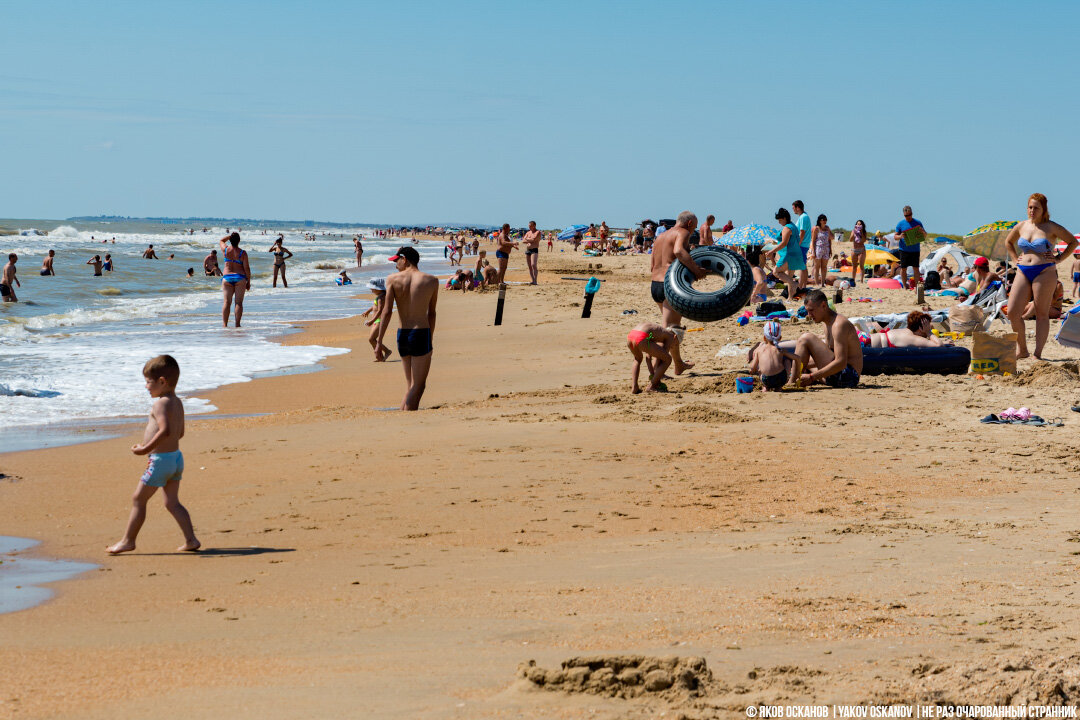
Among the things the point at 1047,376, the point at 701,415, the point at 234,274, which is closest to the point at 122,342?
the point at 234,274

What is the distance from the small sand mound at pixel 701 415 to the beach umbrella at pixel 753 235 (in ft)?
51.1

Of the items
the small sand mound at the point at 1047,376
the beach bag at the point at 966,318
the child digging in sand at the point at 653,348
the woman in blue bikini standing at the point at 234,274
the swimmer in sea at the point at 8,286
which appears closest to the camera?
the small sand mound at the point at 1047,376

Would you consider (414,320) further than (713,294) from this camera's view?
No

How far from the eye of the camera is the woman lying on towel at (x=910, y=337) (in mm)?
10883

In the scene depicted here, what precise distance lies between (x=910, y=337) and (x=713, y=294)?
2.13 m

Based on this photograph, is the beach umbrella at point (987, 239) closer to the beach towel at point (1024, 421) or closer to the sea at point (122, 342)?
the sea at point (122, 342)

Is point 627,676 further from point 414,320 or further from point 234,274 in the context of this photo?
point 234,274

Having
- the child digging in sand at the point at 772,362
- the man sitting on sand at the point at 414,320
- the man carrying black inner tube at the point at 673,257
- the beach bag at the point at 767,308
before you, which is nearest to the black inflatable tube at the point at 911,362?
the child digging in sand at the point at 772,362

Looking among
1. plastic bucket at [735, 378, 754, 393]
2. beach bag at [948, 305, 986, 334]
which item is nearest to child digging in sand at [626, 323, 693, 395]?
plastic bucket at [735, 378, 754, 393]

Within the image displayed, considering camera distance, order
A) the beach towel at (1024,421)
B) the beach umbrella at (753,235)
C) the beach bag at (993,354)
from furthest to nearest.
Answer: the beach umbrella at (753,235), the beach bag at (993,354), the beach towel at (1024,421)

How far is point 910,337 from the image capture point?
10977 millimetres

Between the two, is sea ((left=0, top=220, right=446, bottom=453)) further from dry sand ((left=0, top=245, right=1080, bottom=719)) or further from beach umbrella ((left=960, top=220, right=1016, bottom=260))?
beach umbrella ((left=960, top=220, right=1016, bottom=260))

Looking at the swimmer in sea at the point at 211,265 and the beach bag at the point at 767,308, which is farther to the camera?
the swimmer in sea at the point at 211,265

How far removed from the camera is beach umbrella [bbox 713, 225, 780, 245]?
80.0ft
